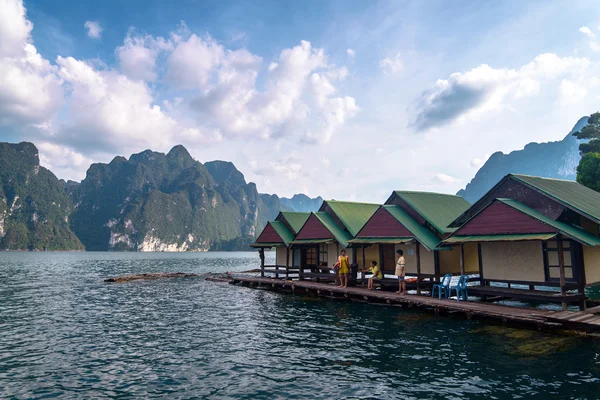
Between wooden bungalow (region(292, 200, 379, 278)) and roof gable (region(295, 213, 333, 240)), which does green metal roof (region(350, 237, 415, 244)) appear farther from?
roof gable (region(295, 213, 333, 240))

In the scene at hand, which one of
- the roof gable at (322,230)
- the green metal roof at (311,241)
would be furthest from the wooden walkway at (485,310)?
the roof gable at (322,230)

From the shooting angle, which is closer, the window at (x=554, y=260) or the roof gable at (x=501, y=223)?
the roof gable at (x=501, y=223)

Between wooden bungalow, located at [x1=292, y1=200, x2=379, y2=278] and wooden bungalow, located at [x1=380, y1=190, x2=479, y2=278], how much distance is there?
3750 mm

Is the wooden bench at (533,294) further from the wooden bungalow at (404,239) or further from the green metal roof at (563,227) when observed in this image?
the wooden bungalow at (404,239)

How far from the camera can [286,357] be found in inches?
554

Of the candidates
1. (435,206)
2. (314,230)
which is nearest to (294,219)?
(314,230)

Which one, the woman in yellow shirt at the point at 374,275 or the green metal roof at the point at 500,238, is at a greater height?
the green metal roof at the point at 500,238

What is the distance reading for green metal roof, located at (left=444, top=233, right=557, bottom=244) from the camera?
18062mm

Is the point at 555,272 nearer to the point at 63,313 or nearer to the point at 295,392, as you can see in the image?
the point at 295,392

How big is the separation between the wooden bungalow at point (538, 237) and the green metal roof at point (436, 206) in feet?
15.3

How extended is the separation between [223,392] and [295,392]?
6.62 ft

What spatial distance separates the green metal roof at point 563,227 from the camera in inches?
684

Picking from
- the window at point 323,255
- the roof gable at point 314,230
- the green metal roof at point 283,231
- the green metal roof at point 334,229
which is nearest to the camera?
the green metal roof at point 334,229

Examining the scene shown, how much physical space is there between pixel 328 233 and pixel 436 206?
8773 mm
